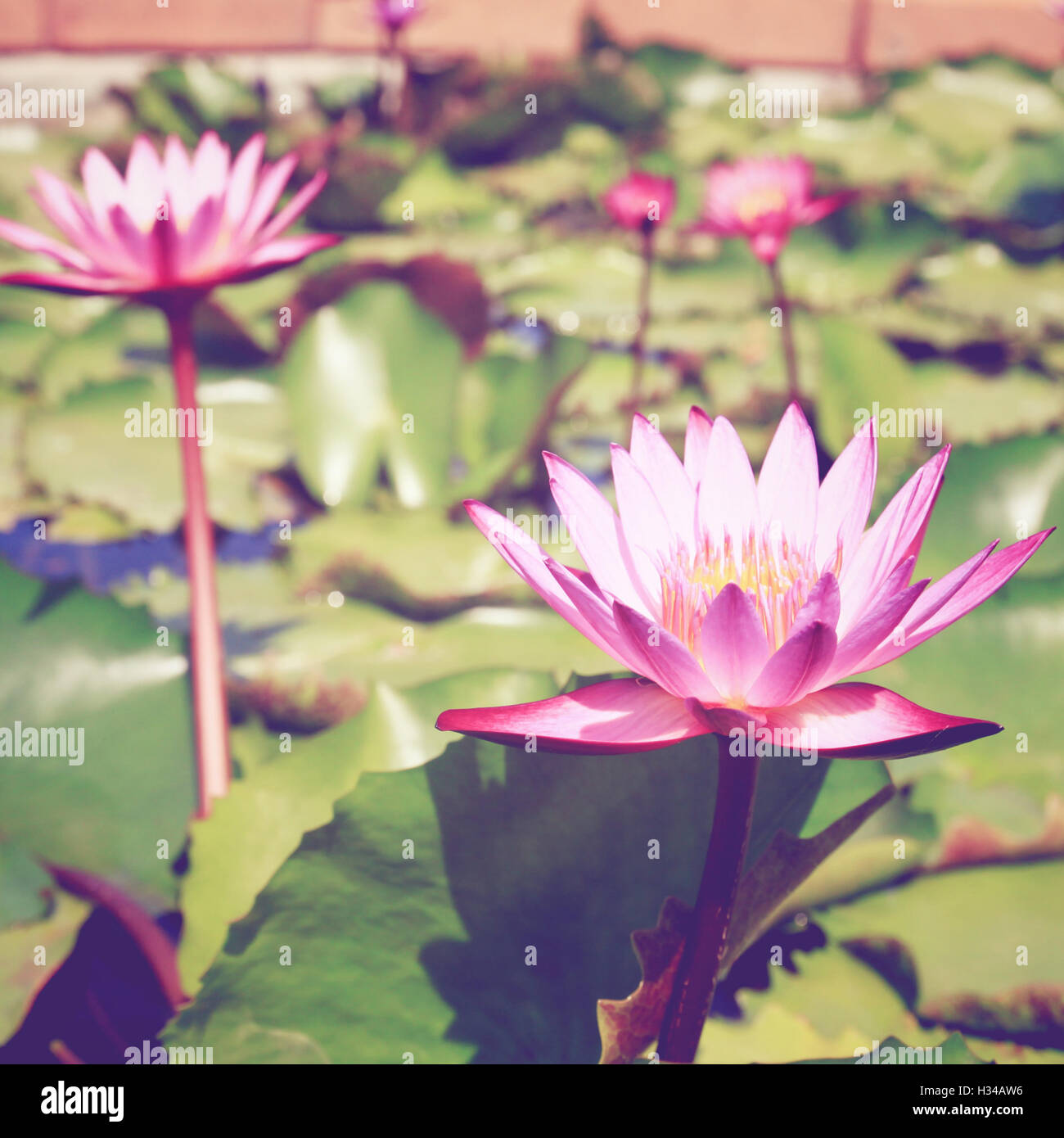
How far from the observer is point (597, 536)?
53cm

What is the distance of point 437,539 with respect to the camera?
133 cm

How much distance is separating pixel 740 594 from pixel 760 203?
3.90ft

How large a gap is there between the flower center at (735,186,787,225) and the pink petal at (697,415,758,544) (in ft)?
3.25

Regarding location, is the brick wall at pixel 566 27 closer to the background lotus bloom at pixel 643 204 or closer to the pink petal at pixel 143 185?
the background lotus bloom at pixel 643 204

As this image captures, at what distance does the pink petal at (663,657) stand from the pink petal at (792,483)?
0.14m

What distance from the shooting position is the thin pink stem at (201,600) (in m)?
0.83

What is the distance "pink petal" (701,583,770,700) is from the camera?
429 mm

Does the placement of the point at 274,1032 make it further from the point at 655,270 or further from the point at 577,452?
the point at 655,270

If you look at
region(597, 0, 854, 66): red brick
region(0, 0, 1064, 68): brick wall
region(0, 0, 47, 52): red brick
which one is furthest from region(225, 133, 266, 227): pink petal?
region(597, 0, 854, 66): red brick

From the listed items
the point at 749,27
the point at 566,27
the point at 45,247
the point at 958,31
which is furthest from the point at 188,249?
the point at 958,31

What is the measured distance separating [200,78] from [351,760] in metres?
2.76

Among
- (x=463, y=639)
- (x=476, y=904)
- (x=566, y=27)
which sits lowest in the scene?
(x=476, y=904)

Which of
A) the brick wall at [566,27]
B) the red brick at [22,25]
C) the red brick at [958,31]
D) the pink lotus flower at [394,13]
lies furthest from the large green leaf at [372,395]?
the red brick at [958,31]

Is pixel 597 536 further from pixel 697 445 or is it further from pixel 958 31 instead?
pixel 958 31
